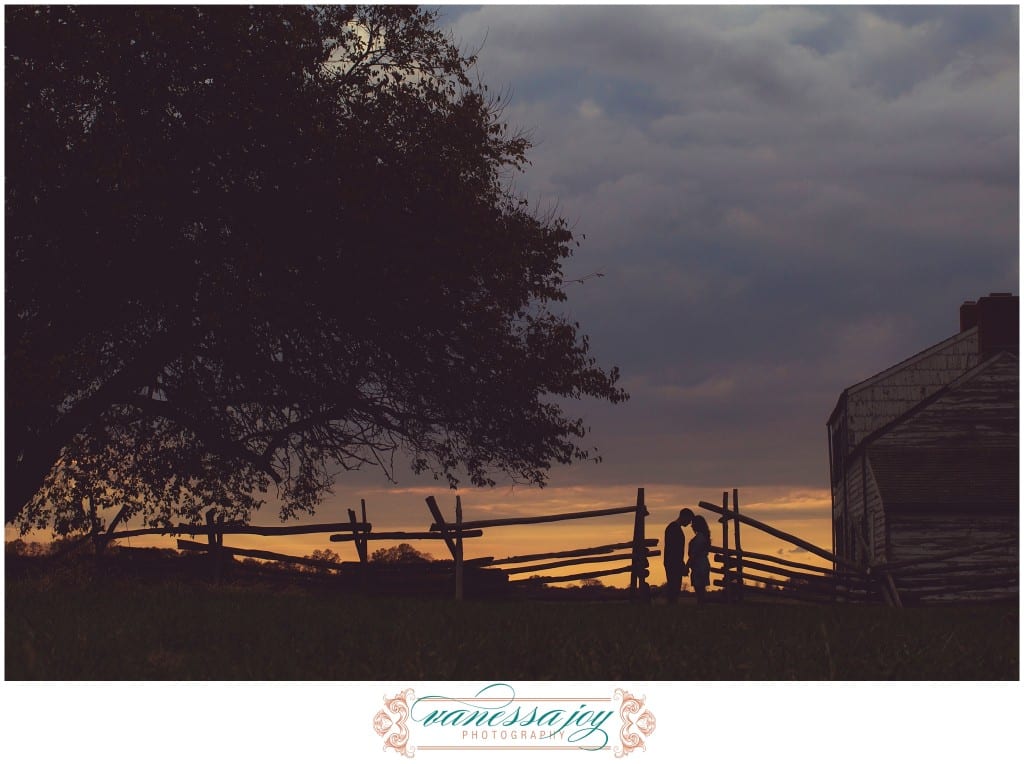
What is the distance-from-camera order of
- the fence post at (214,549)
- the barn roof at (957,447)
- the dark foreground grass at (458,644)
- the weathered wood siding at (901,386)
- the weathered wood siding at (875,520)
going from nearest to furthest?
the dark foreground grass at (458,644), the fence post at (214,549), the barn roof at (957,447), the weathered wood siding at (875,520), the weathered wood siding at (901,386)

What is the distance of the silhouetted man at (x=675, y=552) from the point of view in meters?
21.3

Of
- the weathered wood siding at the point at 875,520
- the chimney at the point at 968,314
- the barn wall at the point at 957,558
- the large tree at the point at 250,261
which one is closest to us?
the large tree at the point at 250,261

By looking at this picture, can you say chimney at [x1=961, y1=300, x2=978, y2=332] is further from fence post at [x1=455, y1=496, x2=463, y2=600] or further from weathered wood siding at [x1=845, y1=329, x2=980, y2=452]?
fence post at [x1=455, y1=496, x2=463, y2=600]

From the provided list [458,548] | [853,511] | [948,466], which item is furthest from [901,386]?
[458,548]

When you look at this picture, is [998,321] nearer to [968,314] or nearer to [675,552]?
[968,314]

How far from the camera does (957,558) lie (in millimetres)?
29094

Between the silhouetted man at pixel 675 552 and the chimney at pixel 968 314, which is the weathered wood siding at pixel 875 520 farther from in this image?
the silhouetted man at pixel 675 552

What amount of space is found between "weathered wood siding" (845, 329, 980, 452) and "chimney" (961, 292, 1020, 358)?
1884 millimetres

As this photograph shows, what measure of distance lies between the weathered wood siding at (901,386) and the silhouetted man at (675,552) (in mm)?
16216
